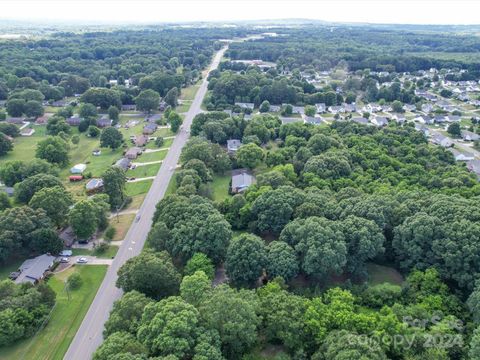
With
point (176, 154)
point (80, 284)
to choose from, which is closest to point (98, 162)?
point (176, 154)

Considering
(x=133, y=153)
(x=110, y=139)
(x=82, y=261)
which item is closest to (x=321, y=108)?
(x=133, y=153)

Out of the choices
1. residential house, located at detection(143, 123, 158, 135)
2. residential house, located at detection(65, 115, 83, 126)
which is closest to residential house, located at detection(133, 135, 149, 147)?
residential house, located at detection(143, 123, 158, 135)

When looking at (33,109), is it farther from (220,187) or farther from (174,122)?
(220,187)

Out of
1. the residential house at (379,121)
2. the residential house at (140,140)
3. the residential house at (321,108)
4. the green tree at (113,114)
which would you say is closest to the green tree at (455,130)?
the residential house at (379,121)

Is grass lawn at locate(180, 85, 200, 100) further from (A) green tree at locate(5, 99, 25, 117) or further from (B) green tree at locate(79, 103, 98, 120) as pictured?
(A) green tree at locate(5, 99, 25, 117)

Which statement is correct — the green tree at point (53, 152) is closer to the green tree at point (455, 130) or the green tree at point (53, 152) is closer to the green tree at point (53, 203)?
the green tree at point (53, 203)

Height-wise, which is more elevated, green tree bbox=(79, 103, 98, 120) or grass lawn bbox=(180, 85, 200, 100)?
green tree bbox=(79, 103, 98, 120)
